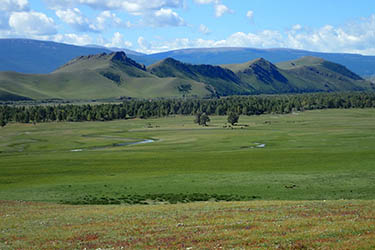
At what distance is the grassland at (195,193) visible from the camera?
74.6 ft

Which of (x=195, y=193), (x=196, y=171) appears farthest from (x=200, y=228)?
(x=196, y=171)

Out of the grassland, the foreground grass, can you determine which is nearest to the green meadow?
the grassland

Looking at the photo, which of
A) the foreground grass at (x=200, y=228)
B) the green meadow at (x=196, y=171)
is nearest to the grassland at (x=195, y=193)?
the foreground grass at (x=200, y=228)

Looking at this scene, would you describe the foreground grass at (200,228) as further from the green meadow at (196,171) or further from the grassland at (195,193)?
the green meadow at (196,171)

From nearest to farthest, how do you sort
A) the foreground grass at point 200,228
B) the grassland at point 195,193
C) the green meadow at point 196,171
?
the foreground grass at point 200,228 < the grassland at point 195,193 < the green meadow at point 196,171

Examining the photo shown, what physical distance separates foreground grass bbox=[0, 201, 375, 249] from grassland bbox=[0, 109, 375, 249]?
68mm

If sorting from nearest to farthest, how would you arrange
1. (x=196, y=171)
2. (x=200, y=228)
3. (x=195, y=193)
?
1. (x=200, y=228)
2. (x=195, y=193)
3. (x=196, y=171)

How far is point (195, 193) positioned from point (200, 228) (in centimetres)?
2590

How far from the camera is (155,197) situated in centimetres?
4859

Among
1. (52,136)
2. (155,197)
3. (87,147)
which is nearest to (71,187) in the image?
(155,197)

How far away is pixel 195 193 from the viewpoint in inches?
1992

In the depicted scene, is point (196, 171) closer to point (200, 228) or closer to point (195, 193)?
point (195, 193)

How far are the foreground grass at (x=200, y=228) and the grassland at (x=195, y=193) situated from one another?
0.07m

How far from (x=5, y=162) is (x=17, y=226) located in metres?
60.8
